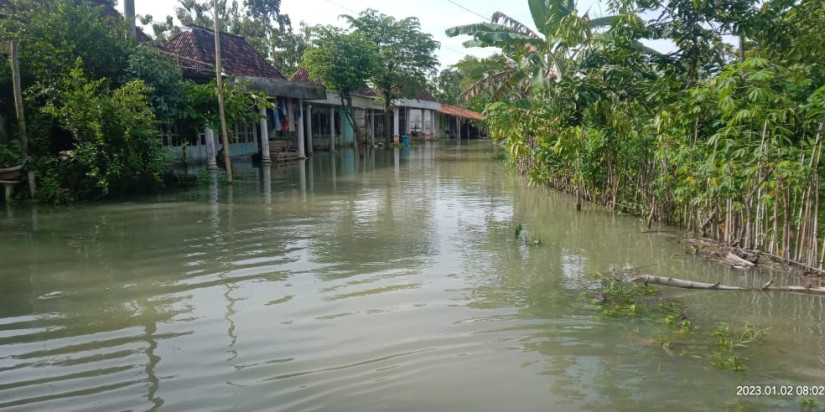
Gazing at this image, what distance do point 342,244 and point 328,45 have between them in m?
19.2

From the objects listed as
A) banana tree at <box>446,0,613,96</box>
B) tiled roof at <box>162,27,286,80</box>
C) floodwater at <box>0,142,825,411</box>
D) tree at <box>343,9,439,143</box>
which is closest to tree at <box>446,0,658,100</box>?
banana tree at <box>446,0,613,96</box>

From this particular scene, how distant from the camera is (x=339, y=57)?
25.3 m

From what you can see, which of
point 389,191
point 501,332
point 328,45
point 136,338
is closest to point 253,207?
point 389,191

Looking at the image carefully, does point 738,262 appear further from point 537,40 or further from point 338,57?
point 338,57

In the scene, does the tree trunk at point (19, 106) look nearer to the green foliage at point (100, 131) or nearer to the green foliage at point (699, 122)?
the green foliage at point (100, 131)

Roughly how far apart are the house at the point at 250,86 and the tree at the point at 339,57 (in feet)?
6.18

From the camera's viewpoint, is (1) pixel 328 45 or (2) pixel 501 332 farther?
(1) pixel 328 45

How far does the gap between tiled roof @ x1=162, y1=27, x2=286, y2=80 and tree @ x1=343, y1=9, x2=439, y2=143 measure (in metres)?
8.33

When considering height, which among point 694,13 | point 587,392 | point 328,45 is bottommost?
point 587,392

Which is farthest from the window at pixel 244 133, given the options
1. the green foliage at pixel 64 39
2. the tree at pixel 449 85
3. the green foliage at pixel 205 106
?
the tree at pixel 449 85

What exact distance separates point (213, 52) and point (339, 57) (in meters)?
5.66

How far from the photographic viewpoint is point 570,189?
42.8 ft

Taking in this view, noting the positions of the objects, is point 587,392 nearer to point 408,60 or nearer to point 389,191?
point 389,191

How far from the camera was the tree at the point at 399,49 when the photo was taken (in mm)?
31328
